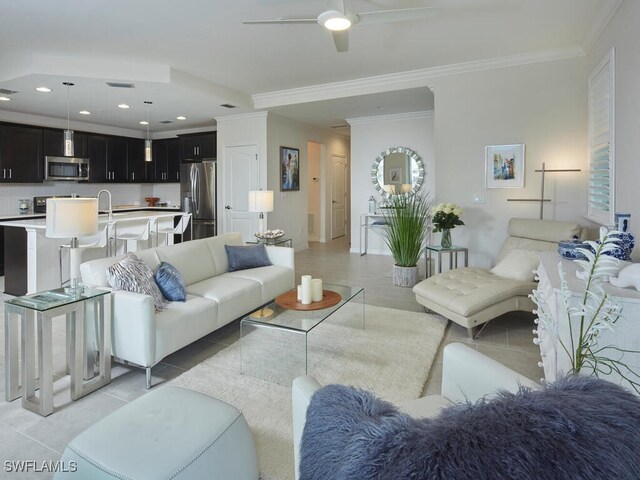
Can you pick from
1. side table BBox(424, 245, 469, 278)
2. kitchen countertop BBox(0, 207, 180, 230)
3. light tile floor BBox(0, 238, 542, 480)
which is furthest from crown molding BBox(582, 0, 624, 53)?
kitchen countertop BBox(0, 207, 180, 230)

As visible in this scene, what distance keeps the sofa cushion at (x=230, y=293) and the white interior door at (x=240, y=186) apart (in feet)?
12.1

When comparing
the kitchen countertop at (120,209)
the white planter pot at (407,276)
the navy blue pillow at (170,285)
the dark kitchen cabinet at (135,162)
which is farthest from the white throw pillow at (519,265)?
the dark kitchen cabinet at (135,162)

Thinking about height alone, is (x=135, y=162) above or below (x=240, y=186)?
above

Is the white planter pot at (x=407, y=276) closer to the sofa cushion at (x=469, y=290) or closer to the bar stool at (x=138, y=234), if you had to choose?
the sofa cushion at (x=469, y=290)

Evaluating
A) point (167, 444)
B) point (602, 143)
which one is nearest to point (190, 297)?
point (167, 444)

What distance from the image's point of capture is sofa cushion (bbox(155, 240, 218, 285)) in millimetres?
3553

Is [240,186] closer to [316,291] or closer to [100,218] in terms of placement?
[100,218]

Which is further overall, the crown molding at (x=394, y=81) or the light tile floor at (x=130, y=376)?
the crown molding at (x=394, y=81)

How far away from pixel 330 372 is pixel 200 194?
5.86 m

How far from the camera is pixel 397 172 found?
7547 millimetres

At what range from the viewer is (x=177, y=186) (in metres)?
9.10

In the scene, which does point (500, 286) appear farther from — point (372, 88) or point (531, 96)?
point (372, 88)

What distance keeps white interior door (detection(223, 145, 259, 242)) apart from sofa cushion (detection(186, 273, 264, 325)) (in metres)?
3.69

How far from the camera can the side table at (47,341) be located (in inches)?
88.2
